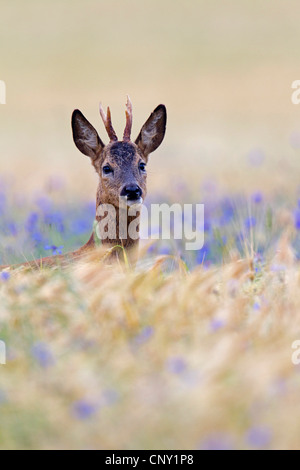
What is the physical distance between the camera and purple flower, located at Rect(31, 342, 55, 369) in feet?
14.8

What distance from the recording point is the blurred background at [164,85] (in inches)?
627

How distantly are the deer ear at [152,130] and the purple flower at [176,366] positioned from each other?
4.84m

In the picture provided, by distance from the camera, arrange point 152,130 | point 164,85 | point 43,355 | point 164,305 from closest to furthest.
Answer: point 43,355 < point 164,305 < point 152,130 < point 164,85

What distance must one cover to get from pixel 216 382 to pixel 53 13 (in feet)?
126

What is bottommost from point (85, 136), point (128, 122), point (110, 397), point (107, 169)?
point (110, 397)

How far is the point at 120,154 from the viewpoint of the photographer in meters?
8.65

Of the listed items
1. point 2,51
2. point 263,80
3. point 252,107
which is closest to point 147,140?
point 252,107

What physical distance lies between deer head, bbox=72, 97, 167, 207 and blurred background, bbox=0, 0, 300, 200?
2.86m

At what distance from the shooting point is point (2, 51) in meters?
36.4

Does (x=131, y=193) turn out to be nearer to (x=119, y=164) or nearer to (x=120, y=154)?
(x=119, y=164)

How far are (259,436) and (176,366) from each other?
519 mm

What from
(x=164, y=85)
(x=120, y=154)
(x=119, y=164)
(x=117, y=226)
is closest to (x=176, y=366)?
(x=117, y=226)

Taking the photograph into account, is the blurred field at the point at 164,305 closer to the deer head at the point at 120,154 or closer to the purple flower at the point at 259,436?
the purple flower at the point at 259,436

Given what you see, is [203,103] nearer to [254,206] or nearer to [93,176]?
[93,176]
